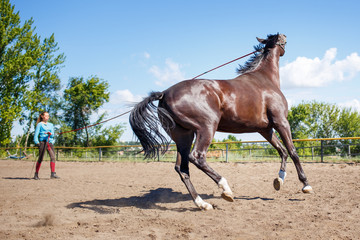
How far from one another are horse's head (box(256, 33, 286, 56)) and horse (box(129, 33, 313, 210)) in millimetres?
1224

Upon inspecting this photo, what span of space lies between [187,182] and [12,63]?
28.6 metres

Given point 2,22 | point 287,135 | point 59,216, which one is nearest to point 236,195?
point 287,135

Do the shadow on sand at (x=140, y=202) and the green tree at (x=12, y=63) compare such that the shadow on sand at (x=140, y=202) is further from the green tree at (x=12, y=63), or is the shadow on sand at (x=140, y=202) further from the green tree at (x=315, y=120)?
the green tree at (x=315, y=120)

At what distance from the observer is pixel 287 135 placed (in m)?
5.11

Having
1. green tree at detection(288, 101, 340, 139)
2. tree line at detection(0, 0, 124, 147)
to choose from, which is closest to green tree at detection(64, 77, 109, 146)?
tree line at detection(0, 0, 124, 147)

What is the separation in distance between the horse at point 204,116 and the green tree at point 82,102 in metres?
35.5

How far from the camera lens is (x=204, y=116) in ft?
14.3

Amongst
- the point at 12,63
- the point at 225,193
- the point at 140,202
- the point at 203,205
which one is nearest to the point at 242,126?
the point at 225,193

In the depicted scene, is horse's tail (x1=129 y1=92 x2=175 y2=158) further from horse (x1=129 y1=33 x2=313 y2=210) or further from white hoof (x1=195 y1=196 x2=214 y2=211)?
white hoof (x1=195 y1=196 x2=214 y2=211)

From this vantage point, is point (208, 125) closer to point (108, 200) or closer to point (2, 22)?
point (108, 200)

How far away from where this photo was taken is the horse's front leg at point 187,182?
4.23m

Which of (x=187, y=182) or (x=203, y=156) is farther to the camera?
(x=187, y=182)

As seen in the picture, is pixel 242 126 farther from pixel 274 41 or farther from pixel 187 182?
pixel 274 41

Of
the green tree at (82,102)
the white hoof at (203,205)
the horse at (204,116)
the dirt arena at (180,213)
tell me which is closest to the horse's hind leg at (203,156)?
the horse at (204,116)
